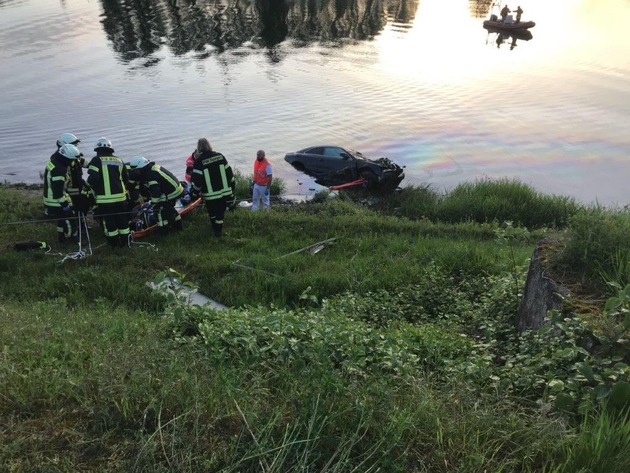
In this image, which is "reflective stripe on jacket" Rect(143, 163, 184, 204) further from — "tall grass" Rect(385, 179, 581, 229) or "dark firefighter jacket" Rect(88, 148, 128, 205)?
"tall grass" Rect(385, 179, 581, 229)

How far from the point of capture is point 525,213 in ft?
48.0

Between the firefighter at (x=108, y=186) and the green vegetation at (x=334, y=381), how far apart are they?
209cm

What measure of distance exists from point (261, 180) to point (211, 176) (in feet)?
10.3

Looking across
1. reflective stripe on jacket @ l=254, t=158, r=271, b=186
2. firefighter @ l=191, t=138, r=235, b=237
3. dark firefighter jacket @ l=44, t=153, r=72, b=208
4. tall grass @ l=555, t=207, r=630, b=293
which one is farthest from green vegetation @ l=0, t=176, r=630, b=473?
reflective stripe on jacket @ l=254, t=158, r=271, b=186

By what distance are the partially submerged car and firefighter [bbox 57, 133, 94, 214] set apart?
353 inches

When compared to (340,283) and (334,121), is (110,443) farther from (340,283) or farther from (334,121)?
(334,121)

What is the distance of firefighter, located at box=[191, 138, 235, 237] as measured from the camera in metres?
10.2

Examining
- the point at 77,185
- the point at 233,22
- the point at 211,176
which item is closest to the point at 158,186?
the point at 211,176

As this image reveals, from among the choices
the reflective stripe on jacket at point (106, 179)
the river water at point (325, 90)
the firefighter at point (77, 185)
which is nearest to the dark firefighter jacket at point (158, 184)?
the reflective stripe on jacket at point (106, 179)

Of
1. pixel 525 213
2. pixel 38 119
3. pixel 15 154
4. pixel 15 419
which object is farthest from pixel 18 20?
pixel 15 419

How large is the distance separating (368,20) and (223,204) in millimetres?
42628

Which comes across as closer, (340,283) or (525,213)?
(340,283)

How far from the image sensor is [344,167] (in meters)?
17.8

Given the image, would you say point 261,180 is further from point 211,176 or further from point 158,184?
point 158,184
